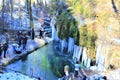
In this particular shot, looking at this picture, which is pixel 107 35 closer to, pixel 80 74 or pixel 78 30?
pixel 78 30

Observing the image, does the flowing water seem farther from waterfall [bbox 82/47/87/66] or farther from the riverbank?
waterfall [bbox 82/47/87/66]

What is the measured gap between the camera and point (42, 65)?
22969 mm

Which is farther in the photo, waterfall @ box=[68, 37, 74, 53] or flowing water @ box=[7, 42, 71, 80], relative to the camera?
waterfall @ box=[68, 37, 74, 53]

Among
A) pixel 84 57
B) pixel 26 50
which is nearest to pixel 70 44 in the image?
pixel 84 57

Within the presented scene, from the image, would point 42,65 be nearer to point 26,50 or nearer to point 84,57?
point 84,57

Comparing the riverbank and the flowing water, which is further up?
the riverbank

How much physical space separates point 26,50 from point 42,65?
3.63 metres

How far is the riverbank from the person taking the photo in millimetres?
22197

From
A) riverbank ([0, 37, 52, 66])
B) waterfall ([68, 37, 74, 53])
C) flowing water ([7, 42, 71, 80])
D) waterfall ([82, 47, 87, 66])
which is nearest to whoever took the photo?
flowing water ([7, 42, 71, 80])

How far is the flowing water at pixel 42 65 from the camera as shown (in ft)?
68.0

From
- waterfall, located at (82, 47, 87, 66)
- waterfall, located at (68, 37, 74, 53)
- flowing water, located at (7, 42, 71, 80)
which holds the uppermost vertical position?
waterfall, located at (68, 37, 74, 53)

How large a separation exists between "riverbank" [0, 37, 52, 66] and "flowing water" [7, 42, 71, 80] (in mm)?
352

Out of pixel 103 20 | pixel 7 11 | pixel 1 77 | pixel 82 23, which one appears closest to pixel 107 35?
pixel 103 20

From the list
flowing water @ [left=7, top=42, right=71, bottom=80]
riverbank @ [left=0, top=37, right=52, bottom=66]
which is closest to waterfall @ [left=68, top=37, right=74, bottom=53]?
flowing water @ [left=7, top=42, right=71, bottom=80]
